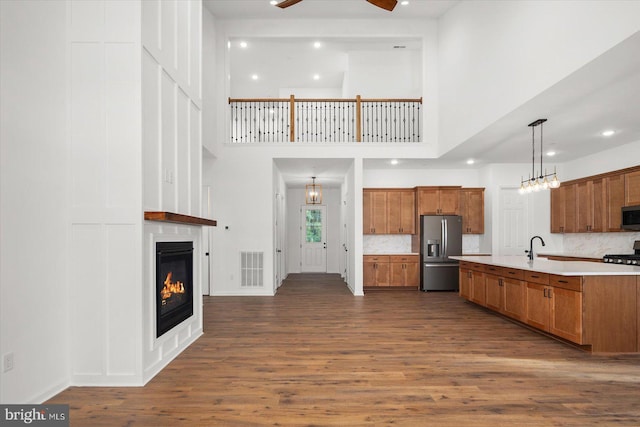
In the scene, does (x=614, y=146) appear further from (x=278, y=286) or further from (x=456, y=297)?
(x=278, y=286)

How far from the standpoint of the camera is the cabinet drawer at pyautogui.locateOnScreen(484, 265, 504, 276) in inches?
219

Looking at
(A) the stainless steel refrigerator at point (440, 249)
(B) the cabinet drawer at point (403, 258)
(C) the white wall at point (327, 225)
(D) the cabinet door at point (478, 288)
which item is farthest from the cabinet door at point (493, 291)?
(C) the white wall at point (327, 225)

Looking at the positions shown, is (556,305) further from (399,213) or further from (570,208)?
(399,213)

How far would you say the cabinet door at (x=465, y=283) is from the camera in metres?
6.59

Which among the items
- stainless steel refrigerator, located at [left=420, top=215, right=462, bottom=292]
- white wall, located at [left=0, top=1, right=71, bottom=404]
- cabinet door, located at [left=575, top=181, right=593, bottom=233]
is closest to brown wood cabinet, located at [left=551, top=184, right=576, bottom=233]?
cabinet door, located at [left=575, top=181, right=593, bottom=233]

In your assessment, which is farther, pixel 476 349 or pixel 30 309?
pixel 476 349

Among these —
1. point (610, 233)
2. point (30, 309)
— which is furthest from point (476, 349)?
point (610, 233)

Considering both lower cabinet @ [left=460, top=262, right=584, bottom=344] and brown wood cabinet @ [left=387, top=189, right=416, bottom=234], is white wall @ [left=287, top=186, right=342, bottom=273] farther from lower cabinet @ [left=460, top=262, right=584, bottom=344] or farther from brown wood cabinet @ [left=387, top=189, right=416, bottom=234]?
lower cabinet @ [left=460, top=262, right=584, bottom=344]

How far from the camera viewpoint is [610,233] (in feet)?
23.6

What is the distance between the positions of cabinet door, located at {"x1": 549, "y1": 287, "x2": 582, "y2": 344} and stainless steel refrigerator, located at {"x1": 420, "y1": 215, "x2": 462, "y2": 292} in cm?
402

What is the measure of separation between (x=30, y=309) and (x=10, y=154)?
3.57ft

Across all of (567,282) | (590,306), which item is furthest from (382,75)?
(590,306)

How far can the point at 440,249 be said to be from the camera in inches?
334

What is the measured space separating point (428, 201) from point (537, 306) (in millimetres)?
4321
